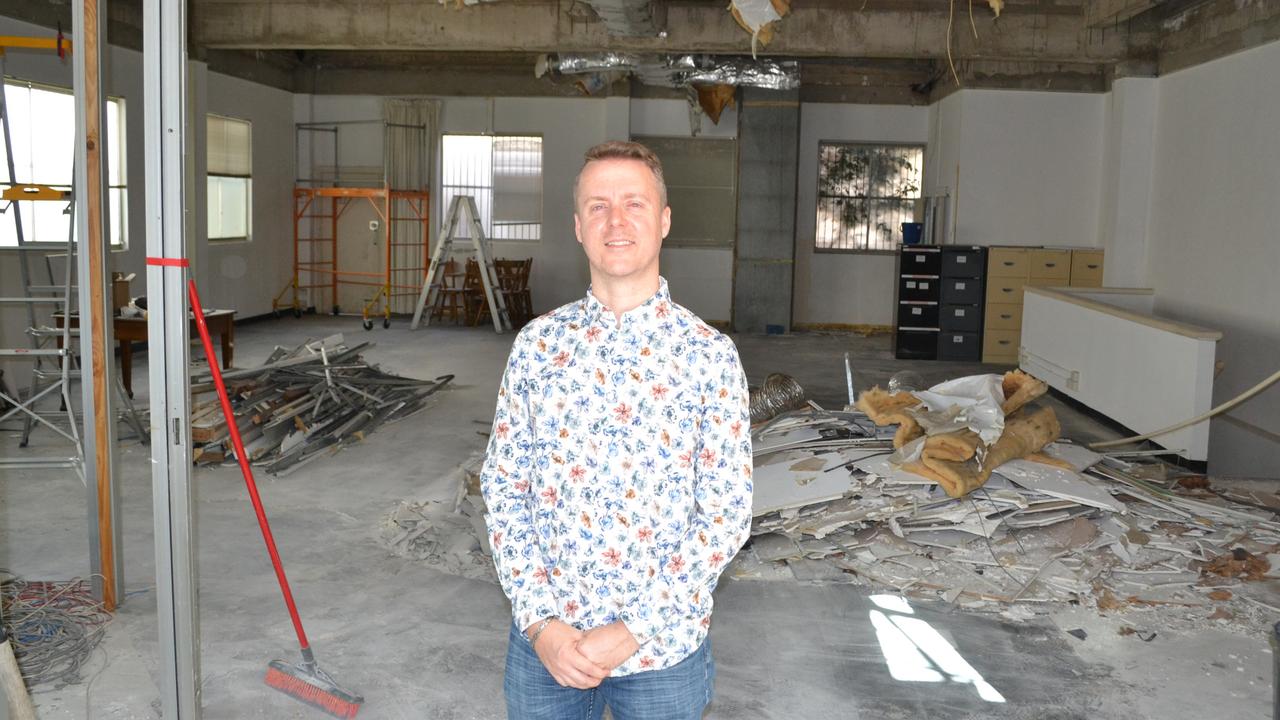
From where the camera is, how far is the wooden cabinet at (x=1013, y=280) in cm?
1202

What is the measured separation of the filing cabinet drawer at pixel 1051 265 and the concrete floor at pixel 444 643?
8.21m

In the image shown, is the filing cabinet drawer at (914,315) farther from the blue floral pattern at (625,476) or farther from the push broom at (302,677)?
the blue floral pattern at (625,476)

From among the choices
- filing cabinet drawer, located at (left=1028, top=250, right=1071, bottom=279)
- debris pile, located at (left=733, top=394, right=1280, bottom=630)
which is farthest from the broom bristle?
filing cabinet drawer, located at (left=1028, top=250, right=1071, bottom=279)

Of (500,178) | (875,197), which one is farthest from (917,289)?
(500,178)

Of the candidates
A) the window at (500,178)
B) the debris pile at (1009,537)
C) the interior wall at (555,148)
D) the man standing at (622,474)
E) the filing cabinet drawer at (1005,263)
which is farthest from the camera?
the window at (500,178)

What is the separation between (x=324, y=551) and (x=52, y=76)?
6090 mm

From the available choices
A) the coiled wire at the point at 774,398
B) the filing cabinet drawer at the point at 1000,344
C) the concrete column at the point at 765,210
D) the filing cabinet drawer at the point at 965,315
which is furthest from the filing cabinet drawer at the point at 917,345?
the coiled wire at the point at 774,398

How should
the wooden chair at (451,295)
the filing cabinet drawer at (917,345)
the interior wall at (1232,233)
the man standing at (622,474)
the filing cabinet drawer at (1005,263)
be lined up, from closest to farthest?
the man standing at (622,474)
the interior wall at (1232,233)
the filing cabinet drawer at (1005,263)
the filing cabinet drawer at (917,345)
the wooden chair at (451,295)

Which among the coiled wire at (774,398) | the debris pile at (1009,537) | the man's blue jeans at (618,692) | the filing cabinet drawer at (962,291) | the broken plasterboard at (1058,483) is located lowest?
the debris pile at (1009,537)

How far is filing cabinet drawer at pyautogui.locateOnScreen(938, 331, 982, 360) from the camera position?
12.3 metres

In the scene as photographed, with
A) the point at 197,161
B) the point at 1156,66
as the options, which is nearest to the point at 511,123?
the point at 197,161

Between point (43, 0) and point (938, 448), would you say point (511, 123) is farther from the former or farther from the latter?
point (938, 448)

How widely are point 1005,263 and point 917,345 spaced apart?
4.25 ft

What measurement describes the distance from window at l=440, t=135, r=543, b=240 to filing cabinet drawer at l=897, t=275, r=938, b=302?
17.0 ft
